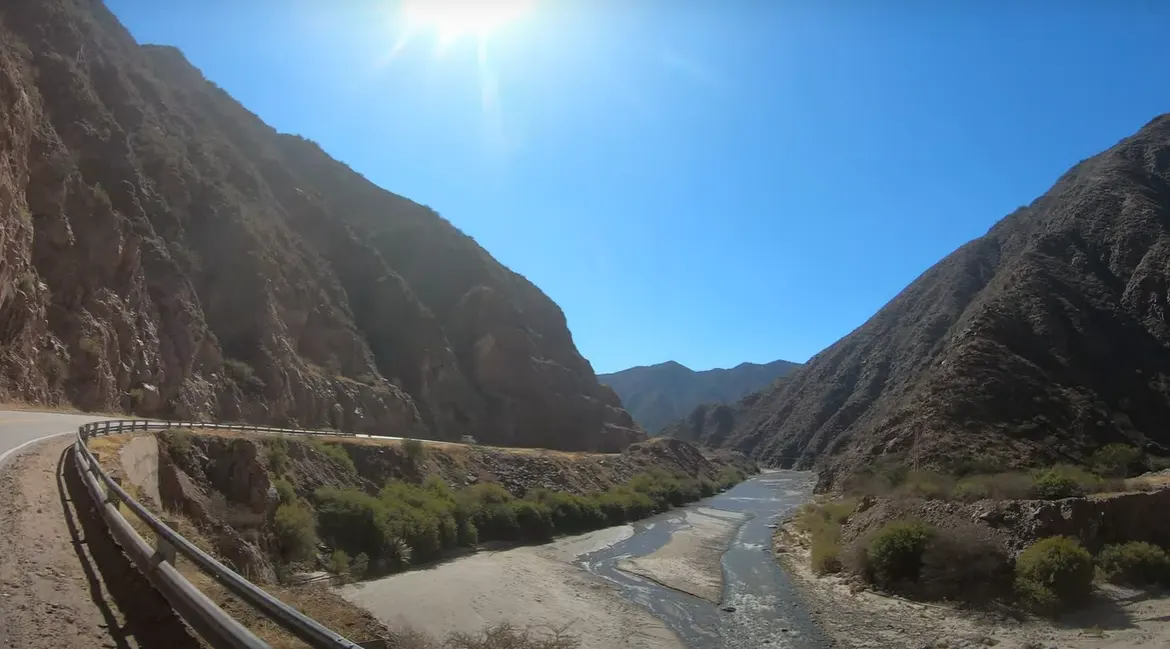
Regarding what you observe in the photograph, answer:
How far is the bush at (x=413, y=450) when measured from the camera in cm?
4038

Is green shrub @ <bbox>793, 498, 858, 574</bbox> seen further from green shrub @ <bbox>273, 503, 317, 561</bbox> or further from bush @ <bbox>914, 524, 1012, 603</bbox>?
green shrub @ <bbox>273, 503, 317, 561</bbox>

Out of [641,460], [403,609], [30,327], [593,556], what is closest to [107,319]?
[30,327]

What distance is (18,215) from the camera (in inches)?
1198

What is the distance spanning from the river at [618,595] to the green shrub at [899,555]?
135 inches

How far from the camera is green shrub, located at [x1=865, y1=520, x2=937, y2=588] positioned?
26.8m

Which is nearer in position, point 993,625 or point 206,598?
point 206,598

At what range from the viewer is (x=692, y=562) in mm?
34562

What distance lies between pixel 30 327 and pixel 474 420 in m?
47.9

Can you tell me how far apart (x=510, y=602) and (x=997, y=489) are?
23.8 m

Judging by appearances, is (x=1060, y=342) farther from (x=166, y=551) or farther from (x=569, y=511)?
(x=166, y=551)

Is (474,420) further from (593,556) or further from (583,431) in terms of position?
(593,556)

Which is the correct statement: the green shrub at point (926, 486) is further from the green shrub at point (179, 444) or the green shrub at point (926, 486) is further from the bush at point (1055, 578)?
the green shrub at point (179, 444)

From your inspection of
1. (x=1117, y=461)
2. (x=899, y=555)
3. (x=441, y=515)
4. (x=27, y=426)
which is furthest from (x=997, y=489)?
(x=27, y=426)

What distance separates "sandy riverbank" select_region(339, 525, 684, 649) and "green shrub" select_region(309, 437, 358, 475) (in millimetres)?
7745
